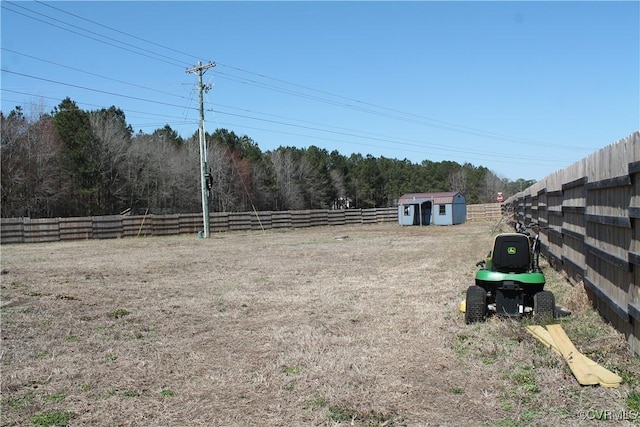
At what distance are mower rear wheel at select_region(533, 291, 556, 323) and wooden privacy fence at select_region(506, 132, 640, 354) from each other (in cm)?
60

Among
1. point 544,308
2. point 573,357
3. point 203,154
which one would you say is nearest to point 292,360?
point 573,357

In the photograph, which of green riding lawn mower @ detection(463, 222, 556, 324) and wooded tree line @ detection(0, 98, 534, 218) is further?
wooded tree line @ detection(0, 98, 534, 218)

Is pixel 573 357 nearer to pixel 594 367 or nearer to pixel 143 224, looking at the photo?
pixel 594 367

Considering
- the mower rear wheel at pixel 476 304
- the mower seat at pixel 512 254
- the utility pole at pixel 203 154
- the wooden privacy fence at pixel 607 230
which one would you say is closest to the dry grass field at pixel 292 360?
the mower rear wheel at pixel 476 304

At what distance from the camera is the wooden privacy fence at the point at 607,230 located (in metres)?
4.89

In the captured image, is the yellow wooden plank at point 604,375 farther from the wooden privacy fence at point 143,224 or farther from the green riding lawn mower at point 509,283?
the wooden privacy fence at point 143,224

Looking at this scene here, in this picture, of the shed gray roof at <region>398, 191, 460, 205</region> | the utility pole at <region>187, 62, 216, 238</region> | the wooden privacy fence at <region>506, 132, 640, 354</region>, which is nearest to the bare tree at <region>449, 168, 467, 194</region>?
the shed gray roof at <region>398, 191, 460, 205</region>

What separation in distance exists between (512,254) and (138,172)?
48.9 meters

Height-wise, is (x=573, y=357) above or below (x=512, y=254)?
below

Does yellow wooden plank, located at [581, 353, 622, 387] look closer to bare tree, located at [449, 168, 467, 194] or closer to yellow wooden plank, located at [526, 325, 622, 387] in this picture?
yellow wooden plank, located at [526, 325, 622, 387]

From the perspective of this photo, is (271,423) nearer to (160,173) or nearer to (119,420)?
(119,420)

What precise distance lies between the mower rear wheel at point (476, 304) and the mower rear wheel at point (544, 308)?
0.61 m

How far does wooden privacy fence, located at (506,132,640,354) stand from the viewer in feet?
16.0

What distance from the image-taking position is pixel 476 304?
6.42m
